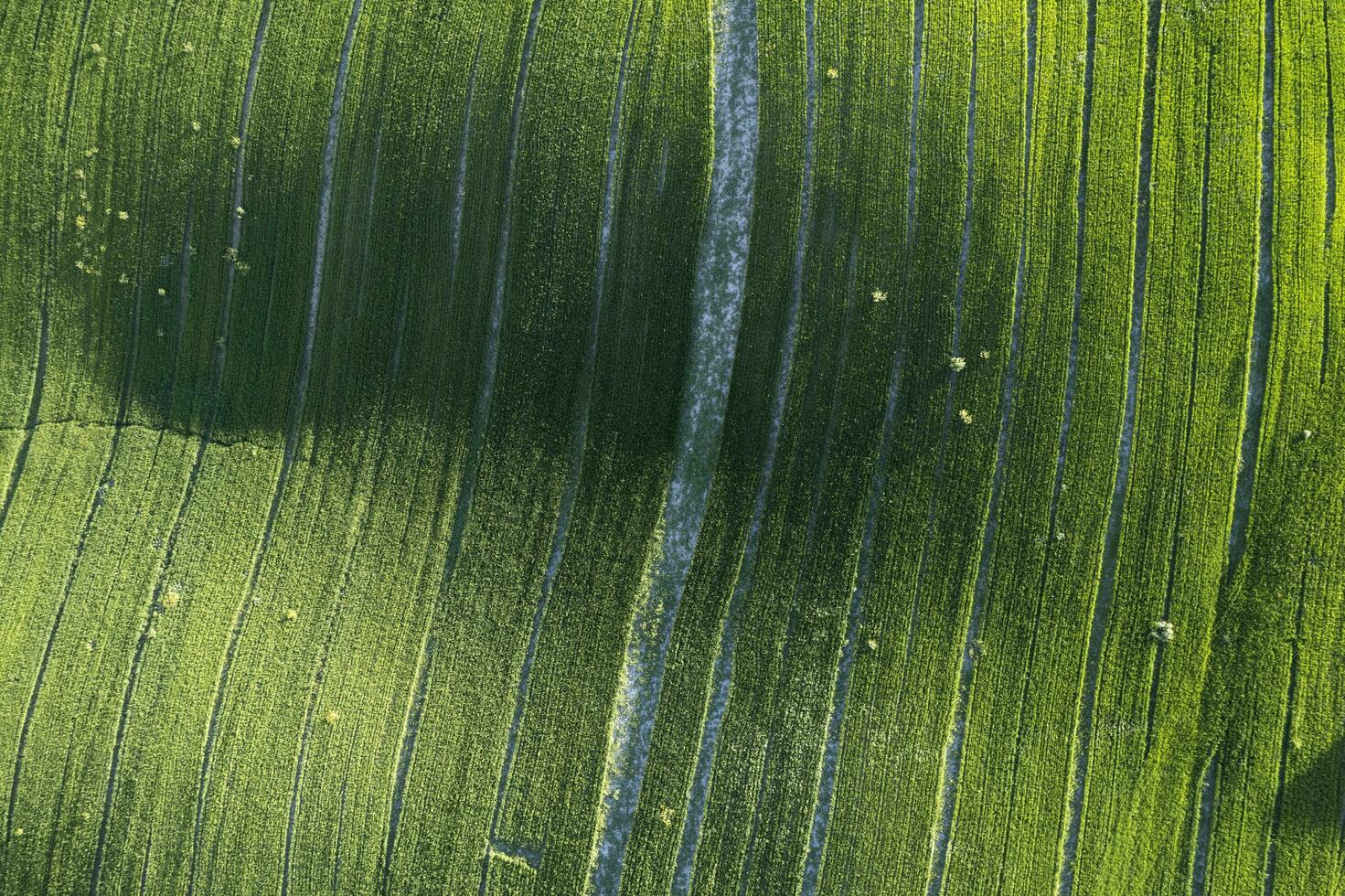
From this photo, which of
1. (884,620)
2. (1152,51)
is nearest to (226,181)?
(884,620)

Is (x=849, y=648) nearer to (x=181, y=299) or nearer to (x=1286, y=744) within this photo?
(x=1286, y=744)

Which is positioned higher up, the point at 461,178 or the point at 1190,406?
the point at 461,178

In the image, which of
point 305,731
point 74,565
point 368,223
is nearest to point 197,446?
point 74,565

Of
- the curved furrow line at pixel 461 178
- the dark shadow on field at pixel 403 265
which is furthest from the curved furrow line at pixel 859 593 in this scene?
the curved furrow line at pixel 461 178

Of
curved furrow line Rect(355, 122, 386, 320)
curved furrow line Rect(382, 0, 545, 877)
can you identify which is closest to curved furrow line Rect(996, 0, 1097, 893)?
curved furrow line Rect(382, 0, 545, 877)

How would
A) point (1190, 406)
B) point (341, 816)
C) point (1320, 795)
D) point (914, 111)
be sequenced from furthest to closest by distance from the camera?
point (914, 111)
point (341, 816)
point (1190, 406)
point (1320, 795)

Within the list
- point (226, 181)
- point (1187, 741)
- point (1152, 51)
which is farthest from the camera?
point (226, 181)

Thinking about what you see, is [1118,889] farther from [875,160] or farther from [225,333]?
[225,333]
